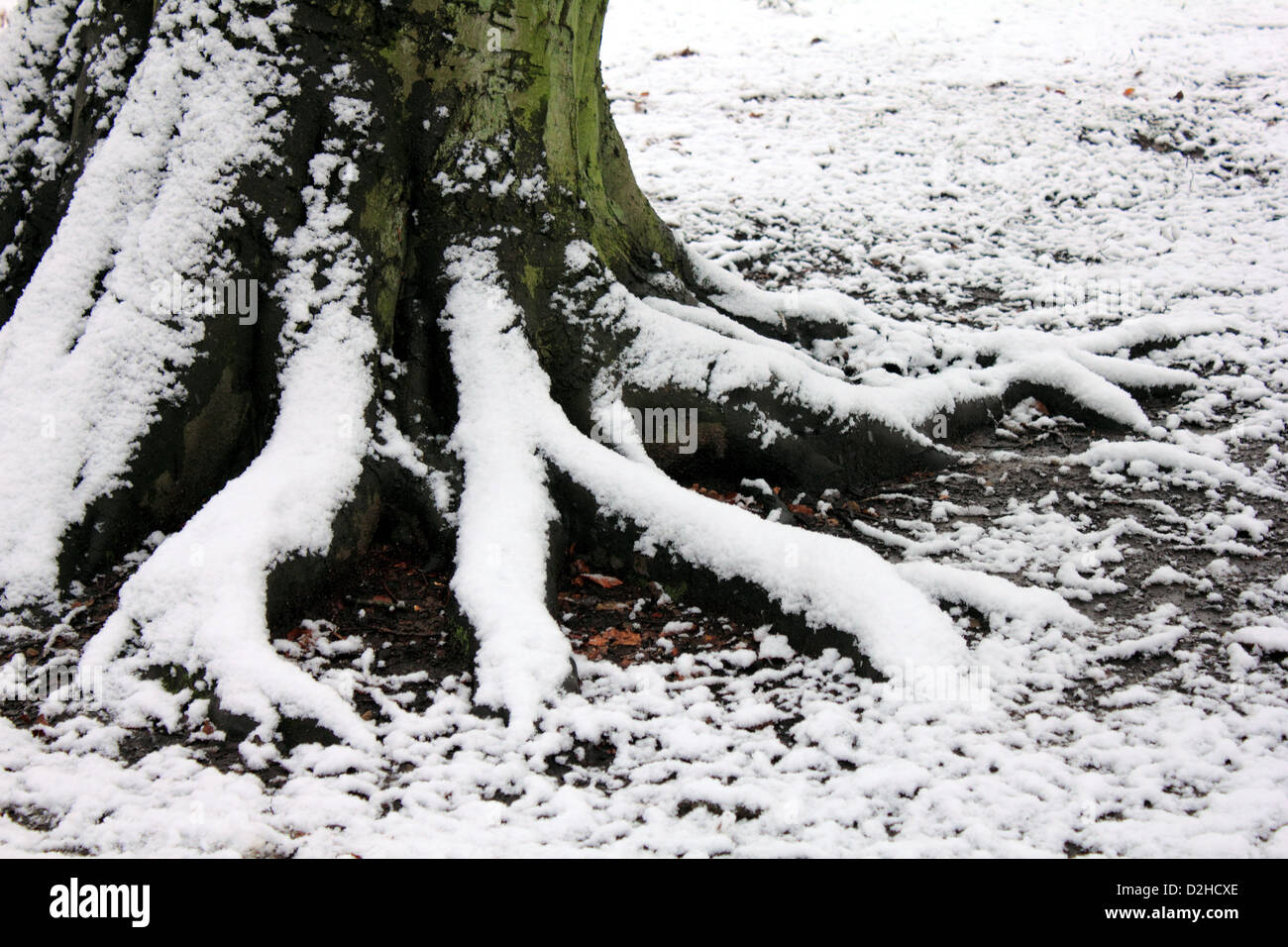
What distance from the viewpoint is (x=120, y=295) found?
2.91 m

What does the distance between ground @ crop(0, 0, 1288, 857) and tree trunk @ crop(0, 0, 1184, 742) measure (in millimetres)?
164

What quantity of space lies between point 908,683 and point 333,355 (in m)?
2.07

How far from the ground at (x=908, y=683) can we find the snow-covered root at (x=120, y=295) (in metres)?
0.35

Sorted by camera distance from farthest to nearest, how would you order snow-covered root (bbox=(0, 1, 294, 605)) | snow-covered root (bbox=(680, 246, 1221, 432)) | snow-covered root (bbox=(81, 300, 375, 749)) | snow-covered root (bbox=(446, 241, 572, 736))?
snow-covered root (bbox=(680, 246, 1221, 432)) → snow-covered root (bbox=(0, 1, 294, 605)) → snow-covered root (bbox=(446, 241, 572, 736)) → snow-covered root (bbox=(81, 300, 375, 749))

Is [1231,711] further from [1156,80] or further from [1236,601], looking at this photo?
[1156,80]

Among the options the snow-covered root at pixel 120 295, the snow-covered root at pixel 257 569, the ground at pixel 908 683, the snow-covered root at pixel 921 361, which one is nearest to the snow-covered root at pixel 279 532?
the snow-covered root at pixel 257 569

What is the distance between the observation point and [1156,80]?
8.46 meters

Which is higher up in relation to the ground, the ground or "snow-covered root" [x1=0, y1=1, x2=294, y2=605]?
"snow-covered root" [x1=0, y1=1, x2=294, y2=605]

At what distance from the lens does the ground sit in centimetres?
198

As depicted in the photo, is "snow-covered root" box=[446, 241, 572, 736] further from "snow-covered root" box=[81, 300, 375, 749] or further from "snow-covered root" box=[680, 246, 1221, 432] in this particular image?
"snow-covered root" box=[680, 246, 1221, 432]

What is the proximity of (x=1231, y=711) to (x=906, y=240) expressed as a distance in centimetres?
456

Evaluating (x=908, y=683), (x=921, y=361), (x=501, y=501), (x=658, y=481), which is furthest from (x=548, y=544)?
(x=921, y=361)

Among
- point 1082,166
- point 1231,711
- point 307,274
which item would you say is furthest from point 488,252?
point 1082,166

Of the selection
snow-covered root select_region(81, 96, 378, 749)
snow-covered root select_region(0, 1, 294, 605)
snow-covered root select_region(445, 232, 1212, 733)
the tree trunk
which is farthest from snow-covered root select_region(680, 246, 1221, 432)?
snow-covered root select_region(0, 1, 294, 605)
